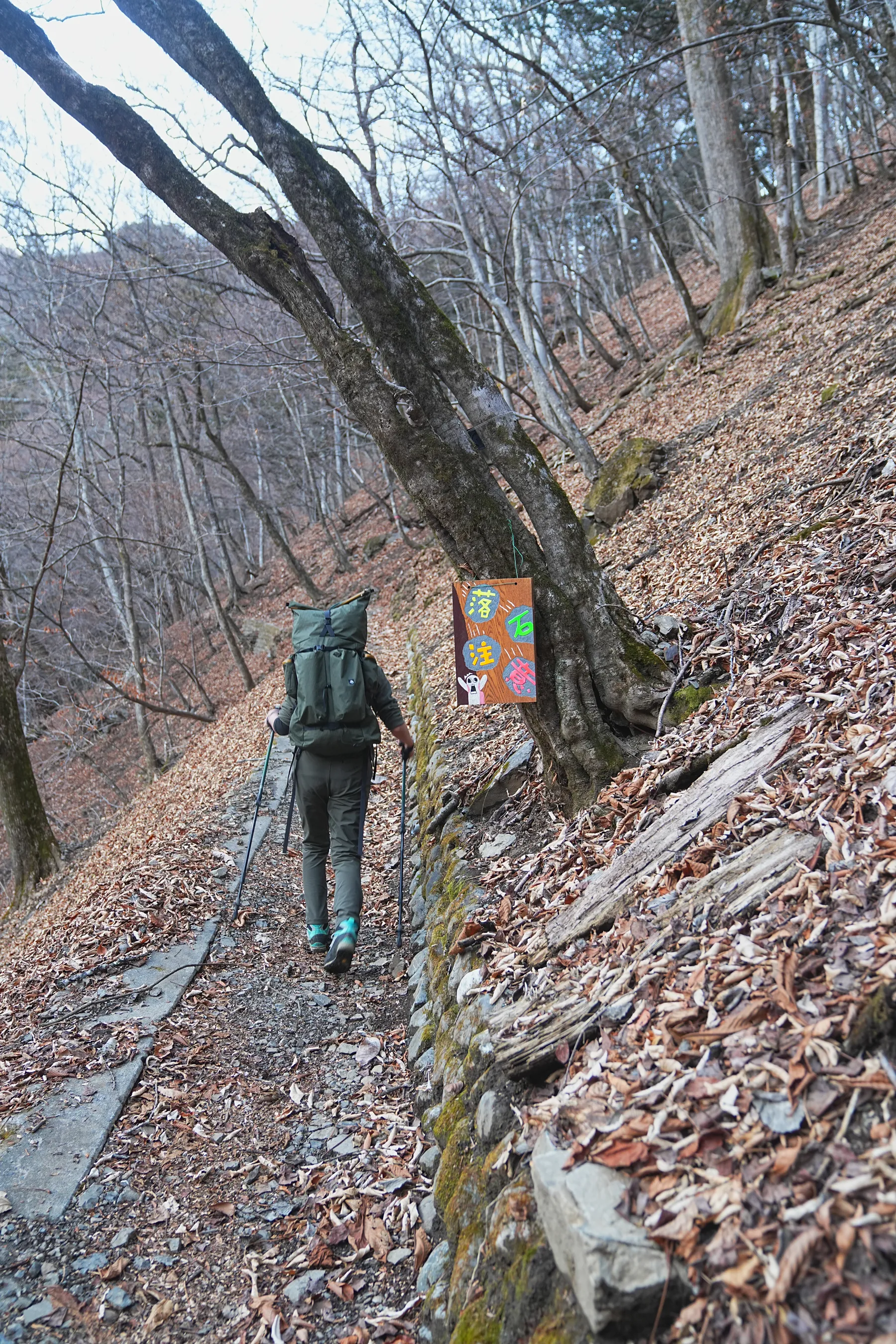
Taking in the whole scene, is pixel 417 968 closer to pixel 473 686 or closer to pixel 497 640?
pixel 473 686

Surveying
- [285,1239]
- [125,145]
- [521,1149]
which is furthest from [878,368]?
[285,1239]

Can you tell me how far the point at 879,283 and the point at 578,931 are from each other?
392 inches

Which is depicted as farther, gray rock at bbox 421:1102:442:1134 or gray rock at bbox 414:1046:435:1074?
gray rock at bbox 414:1046:435:1074

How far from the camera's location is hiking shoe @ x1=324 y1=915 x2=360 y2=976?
16.0 feet

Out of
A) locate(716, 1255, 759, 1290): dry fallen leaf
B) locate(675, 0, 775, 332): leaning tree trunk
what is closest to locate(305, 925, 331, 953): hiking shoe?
locate(716, 1255, 759, 1290): dry fallen leaf

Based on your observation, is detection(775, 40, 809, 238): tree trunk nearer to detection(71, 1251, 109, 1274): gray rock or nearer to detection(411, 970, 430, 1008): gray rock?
detection(411, 970, 430, 1008): gray rock

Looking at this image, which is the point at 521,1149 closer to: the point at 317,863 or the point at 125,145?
the point at 317,863

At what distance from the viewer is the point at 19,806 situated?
9.95 meters

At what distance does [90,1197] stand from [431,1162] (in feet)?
4.33

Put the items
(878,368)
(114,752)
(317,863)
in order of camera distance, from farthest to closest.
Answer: (114,752) < (878,368) < (317,863)

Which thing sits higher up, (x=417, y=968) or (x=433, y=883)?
(x=433, y=883)

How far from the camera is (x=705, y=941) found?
2.52 meters

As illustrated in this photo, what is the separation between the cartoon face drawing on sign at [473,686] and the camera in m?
4.23

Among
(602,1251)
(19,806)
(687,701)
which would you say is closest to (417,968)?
(687,701)
